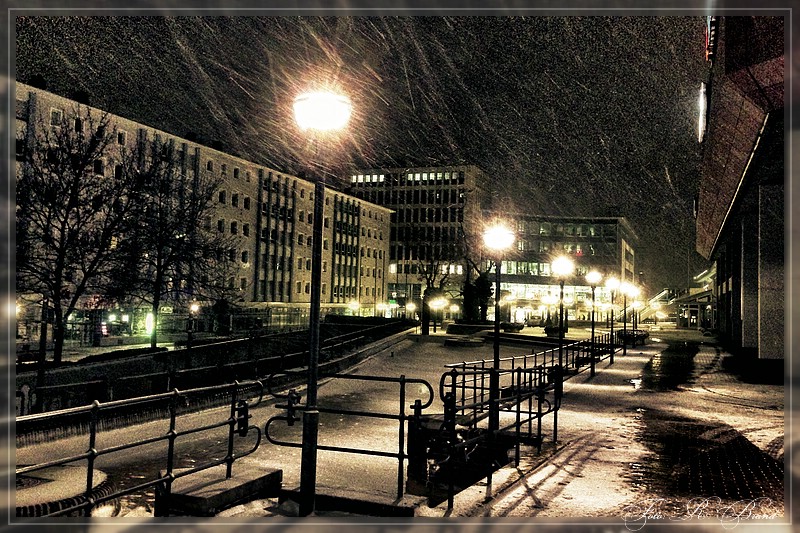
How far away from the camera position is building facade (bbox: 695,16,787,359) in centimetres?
1489

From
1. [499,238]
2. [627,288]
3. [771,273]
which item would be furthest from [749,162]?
[627,288]

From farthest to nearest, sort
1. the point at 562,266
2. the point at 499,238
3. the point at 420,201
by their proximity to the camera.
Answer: the point at 420,201, the point at 562,266, the point at 499,238

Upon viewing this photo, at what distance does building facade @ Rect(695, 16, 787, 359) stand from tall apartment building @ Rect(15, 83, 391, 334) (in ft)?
107

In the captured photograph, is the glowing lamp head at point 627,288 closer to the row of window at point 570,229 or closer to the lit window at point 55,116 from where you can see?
the lit window at point 55,116

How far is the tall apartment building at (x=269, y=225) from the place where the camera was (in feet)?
187

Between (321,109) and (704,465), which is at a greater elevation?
(321,109)

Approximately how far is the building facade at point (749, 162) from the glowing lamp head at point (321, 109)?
7.02 m

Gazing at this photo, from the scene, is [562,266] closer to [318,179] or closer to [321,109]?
[318,179]

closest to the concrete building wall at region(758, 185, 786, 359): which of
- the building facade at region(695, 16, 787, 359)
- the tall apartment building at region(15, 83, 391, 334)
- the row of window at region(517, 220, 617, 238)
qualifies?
the building facade at region(695, 16, 787, 359)

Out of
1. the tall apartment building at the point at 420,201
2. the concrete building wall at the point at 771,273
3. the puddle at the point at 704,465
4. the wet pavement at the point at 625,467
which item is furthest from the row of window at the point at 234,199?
the puddle at the point at 704,465

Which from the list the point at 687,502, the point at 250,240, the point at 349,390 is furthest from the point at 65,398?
the point at 250,240

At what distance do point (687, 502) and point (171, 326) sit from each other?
46.3 metres

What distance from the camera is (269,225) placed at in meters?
83.9

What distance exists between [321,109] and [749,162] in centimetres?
2265
